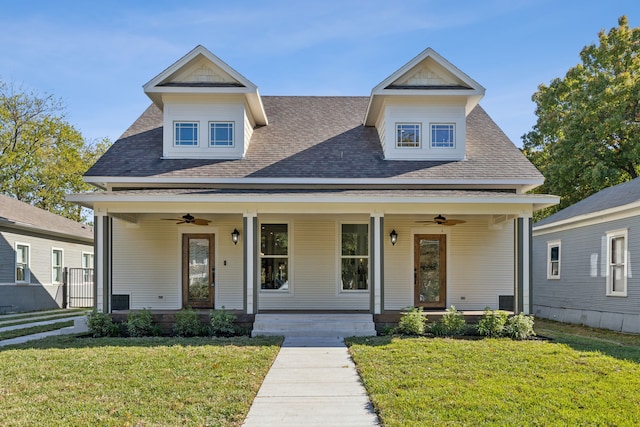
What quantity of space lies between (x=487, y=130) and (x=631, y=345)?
7082 millimetres

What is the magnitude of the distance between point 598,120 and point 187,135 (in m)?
18.1

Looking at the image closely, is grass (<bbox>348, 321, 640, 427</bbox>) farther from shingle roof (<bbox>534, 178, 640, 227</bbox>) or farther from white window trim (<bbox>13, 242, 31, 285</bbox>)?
white window trim (<bbox>13, 242, 31, 285</bbox>)

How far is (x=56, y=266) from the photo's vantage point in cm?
2062

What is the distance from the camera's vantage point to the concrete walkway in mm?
5371

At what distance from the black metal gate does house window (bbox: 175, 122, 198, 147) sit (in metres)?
10.7

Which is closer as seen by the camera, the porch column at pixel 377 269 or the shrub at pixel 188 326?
the shrub at pixel 188 326

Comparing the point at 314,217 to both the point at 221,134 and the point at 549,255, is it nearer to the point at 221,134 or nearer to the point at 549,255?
the point at 221,134

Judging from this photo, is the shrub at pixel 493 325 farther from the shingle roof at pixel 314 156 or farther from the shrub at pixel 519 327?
the shingle roof at pixel 314 156

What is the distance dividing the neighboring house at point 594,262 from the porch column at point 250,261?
8.83 m

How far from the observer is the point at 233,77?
13.2 m

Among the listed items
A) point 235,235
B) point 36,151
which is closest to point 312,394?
point 235,235

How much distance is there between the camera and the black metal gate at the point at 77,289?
2100cm

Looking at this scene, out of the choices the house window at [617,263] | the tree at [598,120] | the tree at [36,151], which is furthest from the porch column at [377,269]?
the tree at [36,151]

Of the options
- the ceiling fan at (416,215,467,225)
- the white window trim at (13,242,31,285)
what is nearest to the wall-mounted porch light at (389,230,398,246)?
the ceiling fan at (416,215,467,225)
